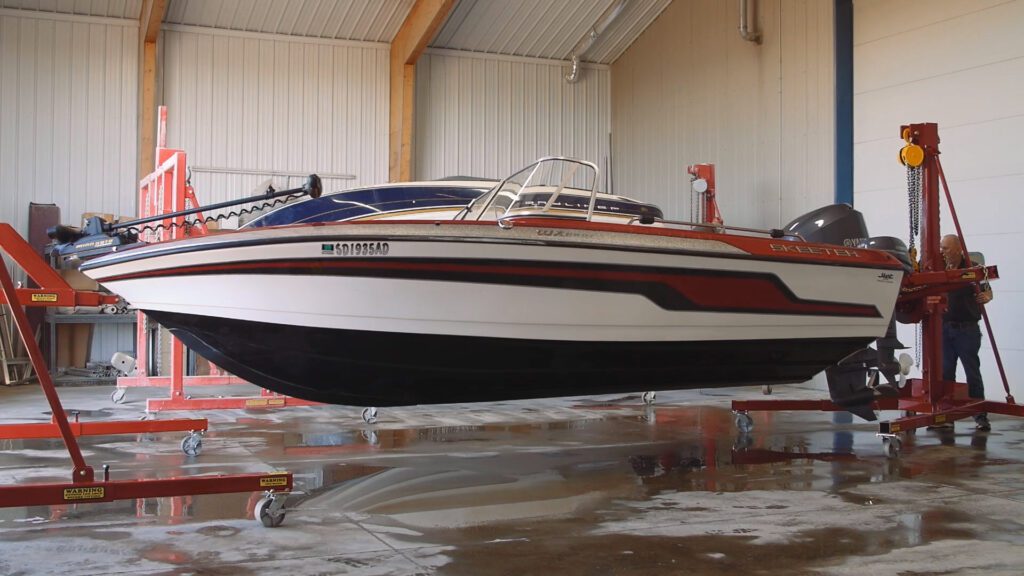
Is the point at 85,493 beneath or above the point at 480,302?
beneath

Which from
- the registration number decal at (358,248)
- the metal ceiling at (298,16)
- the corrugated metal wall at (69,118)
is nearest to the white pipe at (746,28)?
the metal ceiling at (298,16)

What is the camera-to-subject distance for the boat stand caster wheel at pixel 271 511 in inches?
118

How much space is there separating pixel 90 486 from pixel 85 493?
2cm

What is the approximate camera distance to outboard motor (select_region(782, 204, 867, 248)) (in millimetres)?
4660

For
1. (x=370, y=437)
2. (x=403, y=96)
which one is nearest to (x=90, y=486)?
(x=370, y=437)

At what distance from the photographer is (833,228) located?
4684 mm

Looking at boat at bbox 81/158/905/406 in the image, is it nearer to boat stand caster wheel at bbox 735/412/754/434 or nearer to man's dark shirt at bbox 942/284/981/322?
boat stand caster wheel at bbox 735/412/754/434

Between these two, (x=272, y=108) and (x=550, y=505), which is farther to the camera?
(x=272, y=108)

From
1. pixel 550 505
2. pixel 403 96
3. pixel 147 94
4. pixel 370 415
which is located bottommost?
pixel 550 505

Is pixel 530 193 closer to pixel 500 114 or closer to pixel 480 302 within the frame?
pixel 480 302

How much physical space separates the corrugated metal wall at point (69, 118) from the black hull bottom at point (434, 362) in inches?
288

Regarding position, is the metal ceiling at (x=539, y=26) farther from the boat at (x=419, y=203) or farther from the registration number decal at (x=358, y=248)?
the registration number decal at (x=358, y=248)

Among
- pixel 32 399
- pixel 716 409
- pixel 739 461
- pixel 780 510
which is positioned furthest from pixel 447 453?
pixel 32 399

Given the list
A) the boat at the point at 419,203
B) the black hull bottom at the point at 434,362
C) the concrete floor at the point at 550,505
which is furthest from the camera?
the boat at the point at 419,203
